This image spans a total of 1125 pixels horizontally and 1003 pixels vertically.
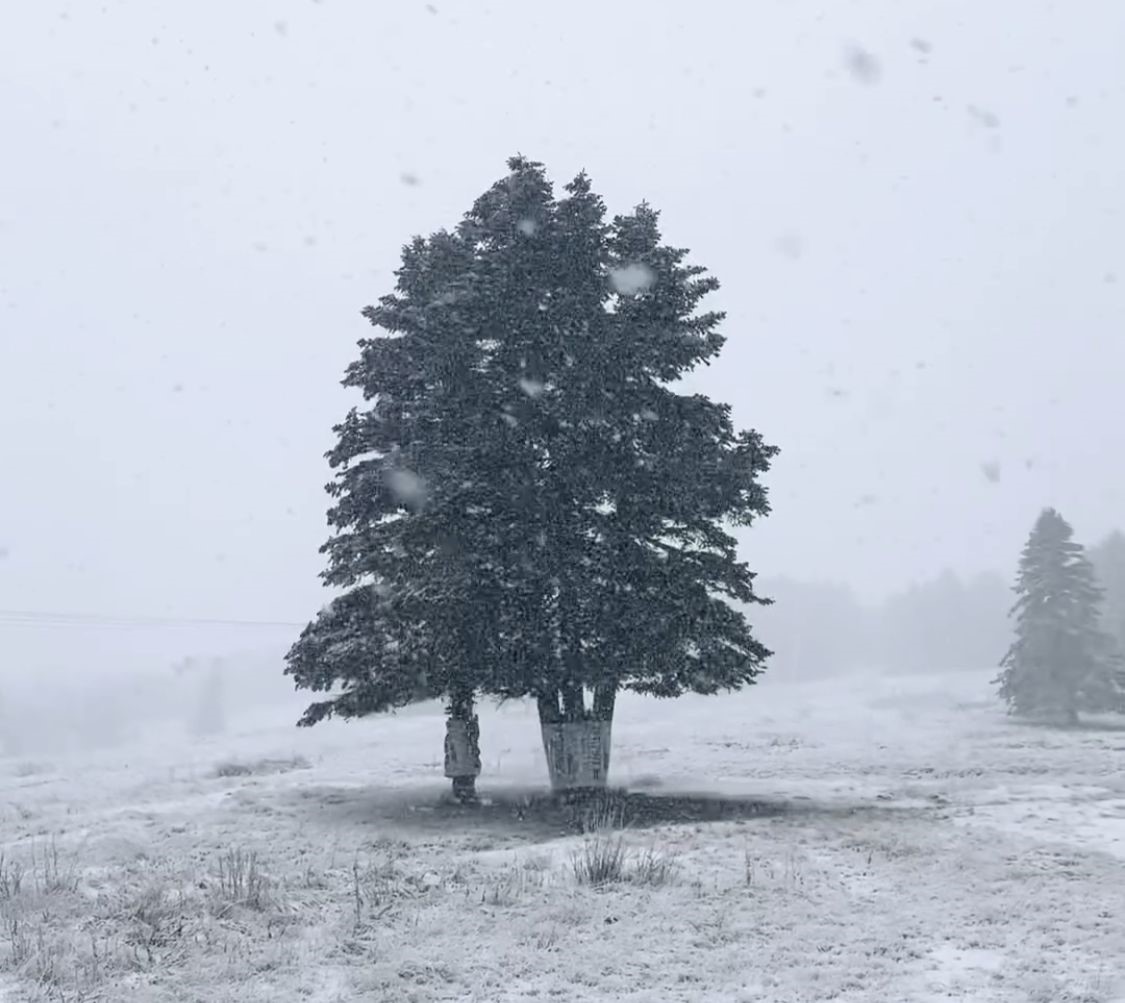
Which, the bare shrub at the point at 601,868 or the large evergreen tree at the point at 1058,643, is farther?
the large evergreen tree at the point at 1058,643

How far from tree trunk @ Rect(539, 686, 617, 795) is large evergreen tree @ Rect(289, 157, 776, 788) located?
0.03m

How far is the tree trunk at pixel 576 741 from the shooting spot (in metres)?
17.1

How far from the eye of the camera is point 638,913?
9000mm

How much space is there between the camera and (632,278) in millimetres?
18094

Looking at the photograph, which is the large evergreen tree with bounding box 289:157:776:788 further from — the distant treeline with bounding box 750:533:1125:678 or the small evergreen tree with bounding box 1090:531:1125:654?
the distant treeline with bounding box 750:533:1125:678

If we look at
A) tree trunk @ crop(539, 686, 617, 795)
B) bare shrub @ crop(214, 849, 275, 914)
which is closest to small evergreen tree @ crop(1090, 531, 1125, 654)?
tree trunk @ crop(539, 686, 617, 795)

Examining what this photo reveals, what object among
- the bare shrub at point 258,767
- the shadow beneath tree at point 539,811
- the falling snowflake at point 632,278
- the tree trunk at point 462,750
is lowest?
the bare shrub at point 258,767

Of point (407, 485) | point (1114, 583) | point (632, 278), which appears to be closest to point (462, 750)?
point (407, 485)

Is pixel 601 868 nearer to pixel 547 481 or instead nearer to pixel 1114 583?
pixel 547 481

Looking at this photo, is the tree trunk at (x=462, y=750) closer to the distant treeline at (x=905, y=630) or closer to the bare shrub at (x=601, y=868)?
the bare shrub at (x=601, y=868)

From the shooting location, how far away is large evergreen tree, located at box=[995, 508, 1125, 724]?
3784 cm

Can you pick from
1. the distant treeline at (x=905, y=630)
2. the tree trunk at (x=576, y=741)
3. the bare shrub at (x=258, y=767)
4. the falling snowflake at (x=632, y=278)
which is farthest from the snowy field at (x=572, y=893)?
the distant treeline at (x=905, y=630)

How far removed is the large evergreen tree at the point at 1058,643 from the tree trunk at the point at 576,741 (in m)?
25.3

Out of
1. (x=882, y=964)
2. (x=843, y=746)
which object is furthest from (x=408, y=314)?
(x=843, y=746)
